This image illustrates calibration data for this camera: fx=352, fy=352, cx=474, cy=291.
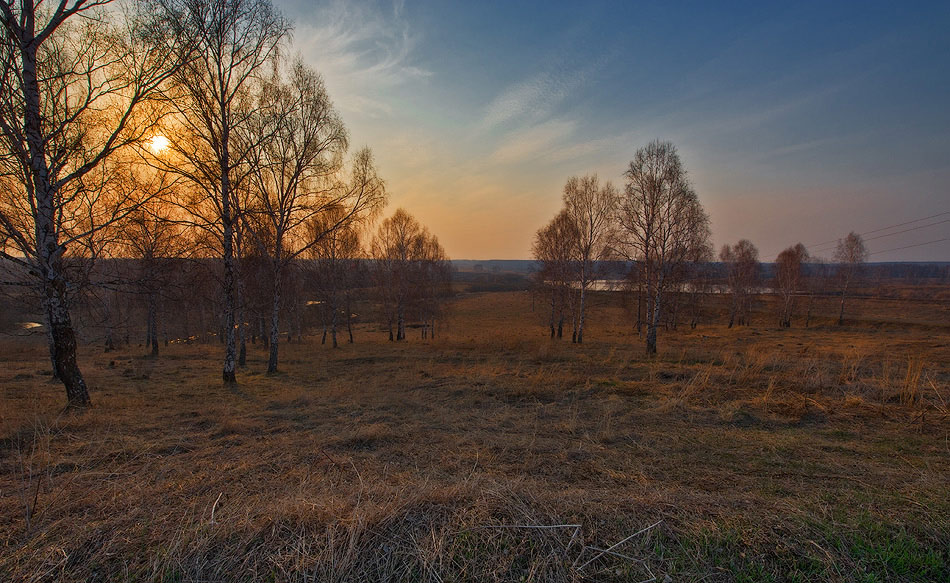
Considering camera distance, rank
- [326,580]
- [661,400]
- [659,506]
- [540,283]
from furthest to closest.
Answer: [540,283] → [661,400] → [659,506] → [326,580]

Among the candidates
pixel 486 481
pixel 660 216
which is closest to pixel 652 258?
pixel 660 216

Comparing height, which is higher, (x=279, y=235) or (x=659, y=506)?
(x=279, y=235)

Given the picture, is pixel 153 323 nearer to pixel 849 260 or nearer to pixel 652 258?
pixel 652 258

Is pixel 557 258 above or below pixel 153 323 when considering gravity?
above

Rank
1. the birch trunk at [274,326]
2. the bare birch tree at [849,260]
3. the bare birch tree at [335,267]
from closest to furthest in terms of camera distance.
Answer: the birch trunk at [274,326] → the bare birch tree at [335,267] → the bare birch tree at [849,260]

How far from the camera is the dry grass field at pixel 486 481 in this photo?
2150mm

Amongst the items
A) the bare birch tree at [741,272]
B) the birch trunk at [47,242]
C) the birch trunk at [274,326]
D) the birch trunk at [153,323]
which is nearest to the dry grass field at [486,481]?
the birch trunk at [47,242]

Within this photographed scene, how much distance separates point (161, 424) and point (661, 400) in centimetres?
1014

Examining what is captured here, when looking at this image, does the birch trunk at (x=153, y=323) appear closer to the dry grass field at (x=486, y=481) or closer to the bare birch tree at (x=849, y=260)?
the dry grass field at (x=486, y=481)

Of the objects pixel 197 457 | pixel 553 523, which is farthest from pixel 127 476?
pixel 553 523

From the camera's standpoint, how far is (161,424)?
6.55m

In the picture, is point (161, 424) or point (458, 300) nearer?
point (161, 424)

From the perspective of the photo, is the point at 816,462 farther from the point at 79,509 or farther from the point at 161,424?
the point at 161,424

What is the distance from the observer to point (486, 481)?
3.32m
